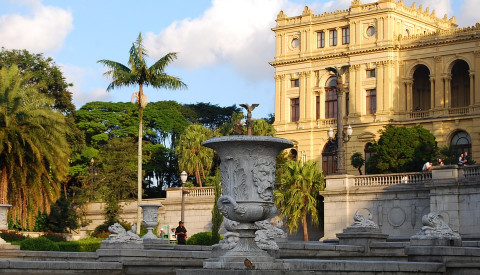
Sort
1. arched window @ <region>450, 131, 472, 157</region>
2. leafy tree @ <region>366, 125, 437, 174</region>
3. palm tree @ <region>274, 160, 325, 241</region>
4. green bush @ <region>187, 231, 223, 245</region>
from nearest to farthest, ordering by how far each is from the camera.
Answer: green bush @ <region>187, 231, 223, 245</region> → palm tree @ <region>274, 160, 325, 241</region> → leafy tree @ <region>366, 125, 437, 174</region> → arched window @ <region>450, 131, 472, 157</region>

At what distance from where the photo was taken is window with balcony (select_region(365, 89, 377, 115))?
230 ft

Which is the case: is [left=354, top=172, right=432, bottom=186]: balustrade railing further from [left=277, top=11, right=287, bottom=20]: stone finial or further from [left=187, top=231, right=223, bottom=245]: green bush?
[left=277, top=11, right=287, bottom=20]: stone finial

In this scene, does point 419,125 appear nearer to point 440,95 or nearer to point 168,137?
point 440,95

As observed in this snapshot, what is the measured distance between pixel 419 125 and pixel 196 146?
14.4 m

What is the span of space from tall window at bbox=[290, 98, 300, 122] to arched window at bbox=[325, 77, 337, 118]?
2505 mm

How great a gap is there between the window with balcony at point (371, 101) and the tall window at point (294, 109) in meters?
5.59

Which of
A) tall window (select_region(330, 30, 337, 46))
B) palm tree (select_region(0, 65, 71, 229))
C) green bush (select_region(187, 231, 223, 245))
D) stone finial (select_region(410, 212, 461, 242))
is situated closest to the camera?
stone finial (select_region(410, 212, 461, 242))

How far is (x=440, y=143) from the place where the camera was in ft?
217

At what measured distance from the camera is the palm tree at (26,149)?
41812 millimetres

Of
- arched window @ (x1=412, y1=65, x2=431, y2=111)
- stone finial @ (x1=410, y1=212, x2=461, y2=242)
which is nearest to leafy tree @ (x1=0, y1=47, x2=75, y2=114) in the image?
arched window @ (x1=412, y1=65, x2=431, y2=111)

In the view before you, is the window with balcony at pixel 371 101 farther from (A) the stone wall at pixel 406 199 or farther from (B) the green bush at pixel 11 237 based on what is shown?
(B) the green bush at pixel 11 237

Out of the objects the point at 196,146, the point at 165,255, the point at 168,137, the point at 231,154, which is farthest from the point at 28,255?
the point at 168,137

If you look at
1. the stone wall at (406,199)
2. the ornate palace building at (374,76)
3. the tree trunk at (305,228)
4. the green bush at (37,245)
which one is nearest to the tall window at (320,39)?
the ornate palace building at (374,76)

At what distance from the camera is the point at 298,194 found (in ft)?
171
